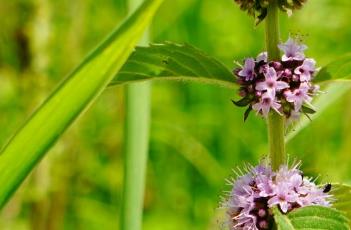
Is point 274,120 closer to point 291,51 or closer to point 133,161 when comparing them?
point 291,51

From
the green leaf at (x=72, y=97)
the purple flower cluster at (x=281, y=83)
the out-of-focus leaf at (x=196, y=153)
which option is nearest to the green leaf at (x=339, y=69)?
the purple flower cluster at (x=281, y=83)

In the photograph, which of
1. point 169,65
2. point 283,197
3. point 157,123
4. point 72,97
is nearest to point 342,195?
point 283,197

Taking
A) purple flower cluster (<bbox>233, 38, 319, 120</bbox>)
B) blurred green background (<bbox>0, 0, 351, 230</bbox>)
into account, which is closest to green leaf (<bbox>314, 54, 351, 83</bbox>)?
purple flower cluster (<bbox>233, 38, 319, 120</bbox>)

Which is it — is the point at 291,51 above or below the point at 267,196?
above

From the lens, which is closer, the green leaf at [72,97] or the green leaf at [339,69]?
the green leaf at [72,97]

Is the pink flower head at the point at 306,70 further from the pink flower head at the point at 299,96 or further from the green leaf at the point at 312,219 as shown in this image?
the green leaf at the point at 312,219

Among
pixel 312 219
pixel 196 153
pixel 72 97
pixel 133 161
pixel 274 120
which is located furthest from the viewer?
pixel 196 153

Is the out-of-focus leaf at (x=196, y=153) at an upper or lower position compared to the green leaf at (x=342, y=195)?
upper

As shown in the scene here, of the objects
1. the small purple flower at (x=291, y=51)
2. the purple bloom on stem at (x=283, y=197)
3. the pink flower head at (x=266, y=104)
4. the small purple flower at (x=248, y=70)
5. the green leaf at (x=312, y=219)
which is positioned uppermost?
the small purple flower at (x=291, y=51)

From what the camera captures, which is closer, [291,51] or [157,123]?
[291,51]
